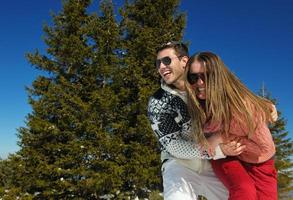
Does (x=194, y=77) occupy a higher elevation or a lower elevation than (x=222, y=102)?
higher

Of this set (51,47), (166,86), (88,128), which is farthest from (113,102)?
(166,86)

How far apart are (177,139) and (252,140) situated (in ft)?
2.03

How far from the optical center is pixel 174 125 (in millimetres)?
3102

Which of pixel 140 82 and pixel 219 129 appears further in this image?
pixel 140 82

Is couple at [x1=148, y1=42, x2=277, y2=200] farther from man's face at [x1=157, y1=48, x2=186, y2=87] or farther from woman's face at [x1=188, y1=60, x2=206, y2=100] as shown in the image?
man's face at [x1=157, y1=48, x2=186, y2=87]

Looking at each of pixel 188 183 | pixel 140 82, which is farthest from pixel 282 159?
pixel 188 183

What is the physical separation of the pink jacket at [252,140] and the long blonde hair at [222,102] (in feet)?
0.11

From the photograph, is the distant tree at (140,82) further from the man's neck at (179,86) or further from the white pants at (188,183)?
the man's neck at (179,86)

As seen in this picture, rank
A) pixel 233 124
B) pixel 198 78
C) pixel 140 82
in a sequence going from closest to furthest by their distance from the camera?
pixel 233 124
pixel 198 78
pixel 140 82

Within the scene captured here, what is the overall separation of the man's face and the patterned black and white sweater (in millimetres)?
126

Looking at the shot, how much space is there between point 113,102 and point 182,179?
1645 cm

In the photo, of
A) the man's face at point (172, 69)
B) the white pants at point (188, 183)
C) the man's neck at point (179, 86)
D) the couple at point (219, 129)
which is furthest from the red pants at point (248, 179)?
the man's face at point (172, 69)

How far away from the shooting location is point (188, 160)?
3.30m

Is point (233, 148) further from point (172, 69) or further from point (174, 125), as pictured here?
point (172, 69)
